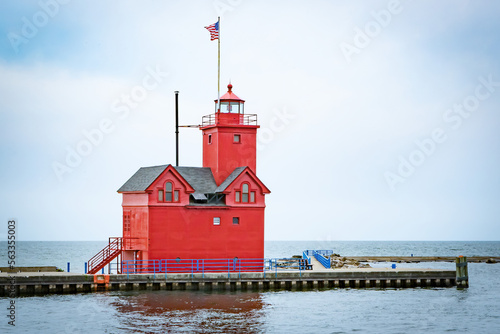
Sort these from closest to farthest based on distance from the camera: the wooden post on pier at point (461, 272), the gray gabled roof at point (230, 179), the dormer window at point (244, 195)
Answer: the gray gabled roof at point (230, 179), the dormer window at point (244, 195), the wooden post on pier at point (461, 272)

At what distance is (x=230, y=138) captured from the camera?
56.4 meters

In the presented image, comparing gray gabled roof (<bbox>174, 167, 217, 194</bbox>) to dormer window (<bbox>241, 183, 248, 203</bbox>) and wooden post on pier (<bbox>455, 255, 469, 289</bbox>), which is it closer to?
dormer window (<bbox>241, 183, 248, 203</bbox>)

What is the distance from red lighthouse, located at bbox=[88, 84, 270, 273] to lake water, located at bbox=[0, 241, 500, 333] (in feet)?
12.8

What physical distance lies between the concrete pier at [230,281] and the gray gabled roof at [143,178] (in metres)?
6.25

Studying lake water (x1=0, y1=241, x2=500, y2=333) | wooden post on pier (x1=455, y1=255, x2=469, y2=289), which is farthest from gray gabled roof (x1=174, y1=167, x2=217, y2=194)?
wooden post on pier (x1=455, y1=255, x2=469, y2=289)

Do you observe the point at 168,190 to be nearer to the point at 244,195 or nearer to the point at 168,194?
the point at 168,194

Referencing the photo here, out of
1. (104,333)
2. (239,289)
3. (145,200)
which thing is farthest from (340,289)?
(104,333)

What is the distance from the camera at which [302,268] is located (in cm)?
5700

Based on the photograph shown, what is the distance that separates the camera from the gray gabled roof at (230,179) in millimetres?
54406

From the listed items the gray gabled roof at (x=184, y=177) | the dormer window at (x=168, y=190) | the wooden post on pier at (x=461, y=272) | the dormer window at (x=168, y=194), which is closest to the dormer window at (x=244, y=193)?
the gray gabled roof at (x=184, y=177)

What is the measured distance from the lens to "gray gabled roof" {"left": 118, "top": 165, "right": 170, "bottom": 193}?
5300cm

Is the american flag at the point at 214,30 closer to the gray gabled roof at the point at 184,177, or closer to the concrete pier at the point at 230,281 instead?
the gray gabled roof at the point at 184,177

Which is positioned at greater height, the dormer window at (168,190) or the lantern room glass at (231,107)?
the lantern room glass at (231,107)

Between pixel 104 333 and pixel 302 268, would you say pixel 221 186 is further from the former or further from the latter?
pixel 104 333
